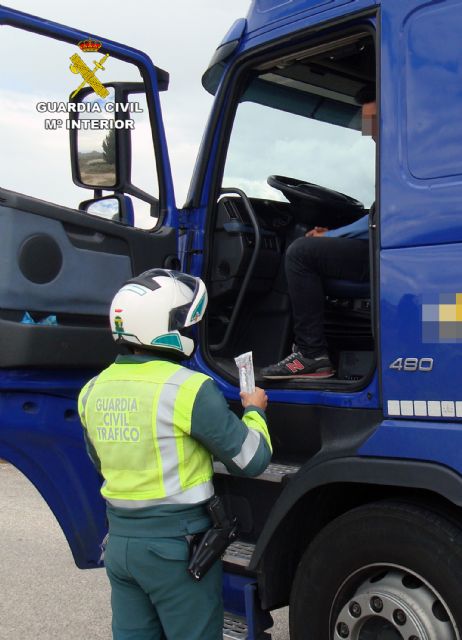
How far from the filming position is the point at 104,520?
3920 millimetres

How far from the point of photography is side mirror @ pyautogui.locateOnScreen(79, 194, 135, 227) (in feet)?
12.4

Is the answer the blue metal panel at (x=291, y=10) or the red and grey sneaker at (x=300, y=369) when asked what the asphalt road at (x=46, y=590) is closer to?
the red and grey sneaker at (x=300, y=369)

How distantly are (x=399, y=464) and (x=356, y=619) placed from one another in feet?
1.86

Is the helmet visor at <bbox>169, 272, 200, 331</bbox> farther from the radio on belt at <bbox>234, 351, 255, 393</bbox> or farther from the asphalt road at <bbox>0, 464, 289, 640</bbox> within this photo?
the asphalt road at <bbox>0, 464, 289, 640</bbox>

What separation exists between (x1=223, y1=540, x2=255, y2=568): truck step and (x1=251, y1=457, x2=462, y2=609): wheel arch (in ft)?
0.35

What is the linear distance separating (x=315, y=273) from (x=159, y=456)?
3.89 ft

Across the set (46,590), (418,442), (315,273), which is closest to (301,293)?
(315,273)

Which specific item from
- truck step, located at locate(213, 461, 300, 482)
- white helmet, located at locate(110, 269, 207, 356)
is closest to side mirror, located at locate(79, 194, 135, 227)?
white helmet, located at locate(110, 269, 207, 356)

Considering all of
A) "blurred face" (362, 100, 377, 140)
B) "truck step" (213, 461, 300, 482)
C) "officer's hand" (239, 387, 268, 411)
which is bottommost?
"truck step" (213, 461, 300, 482)

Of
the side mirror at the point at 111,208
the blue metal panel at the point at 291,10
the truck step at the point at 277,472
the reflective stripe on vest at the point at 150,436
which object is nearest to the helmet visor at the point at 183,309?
the reflective stripe on vest at the point at 150,436

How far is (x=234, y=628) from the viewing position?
329 centimetres

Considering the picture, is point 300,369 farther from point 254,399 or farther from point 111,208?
point 111,208

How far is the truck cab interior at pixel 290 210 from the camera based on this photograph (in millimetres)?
3742

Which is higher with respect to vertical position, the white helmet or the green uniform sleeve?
the white helmet
